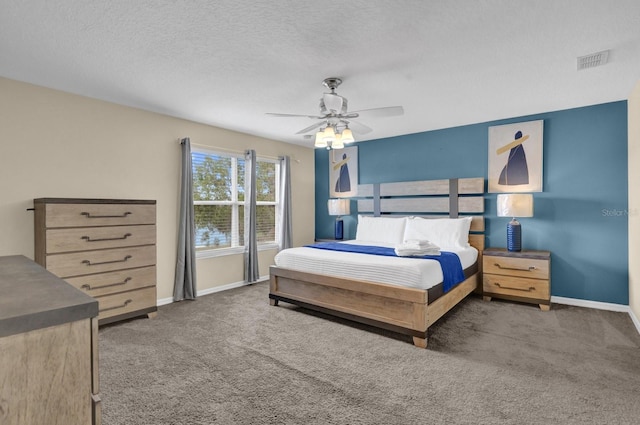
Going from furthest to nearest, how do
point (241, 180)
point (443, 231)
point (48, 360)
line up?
point (241, 180) → point (443, 231) → point (48, 360)

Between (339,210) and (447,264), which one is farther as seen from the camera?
(339,210)

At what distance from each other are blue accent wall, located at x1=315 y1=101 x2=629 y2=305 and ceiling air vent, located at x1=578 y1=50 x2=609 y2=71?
152cm

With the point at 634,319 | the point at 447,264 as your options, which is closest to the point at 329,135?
the point at 447,264

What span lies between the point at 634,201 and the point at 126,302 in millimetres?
5429

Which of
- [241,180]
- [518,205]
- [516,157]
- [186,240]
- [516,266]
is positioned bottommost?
[516,266]

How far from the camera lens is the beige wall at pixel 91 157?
315 centimetres

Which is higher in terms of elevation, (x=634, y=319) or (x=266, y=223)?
(x=266, y=223)

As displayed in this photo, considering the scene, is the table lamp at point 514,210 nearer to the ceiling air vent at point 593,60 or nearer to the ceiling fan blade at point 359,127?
the ceiling air vent at point 593,60

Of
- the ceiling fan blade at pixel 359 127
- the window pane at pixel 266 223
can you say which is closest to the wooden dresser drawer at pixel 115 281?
the window pane at pixel 266 223

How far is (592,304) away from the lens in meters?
4.02

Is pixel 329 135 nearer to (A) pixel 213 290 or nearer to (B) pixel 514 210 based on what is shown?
(B) pixel 514 210

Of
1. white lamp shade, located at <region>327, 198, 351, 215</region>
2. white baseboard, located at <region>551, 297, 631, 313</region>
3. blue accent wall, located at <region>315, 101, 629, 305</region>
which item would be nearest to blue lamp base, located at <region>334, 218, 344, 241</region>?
white lamp shade, located at <region>327, 198, 351, 215</region>

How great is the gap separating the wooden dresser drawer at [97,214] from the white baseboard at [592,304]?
505cm

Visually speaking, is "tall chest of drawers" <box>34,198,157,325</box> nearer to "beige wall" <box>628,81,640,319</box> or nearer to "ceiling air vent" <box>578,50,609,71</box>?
"ceiling air vent" <box>578,50,609,71</box>
